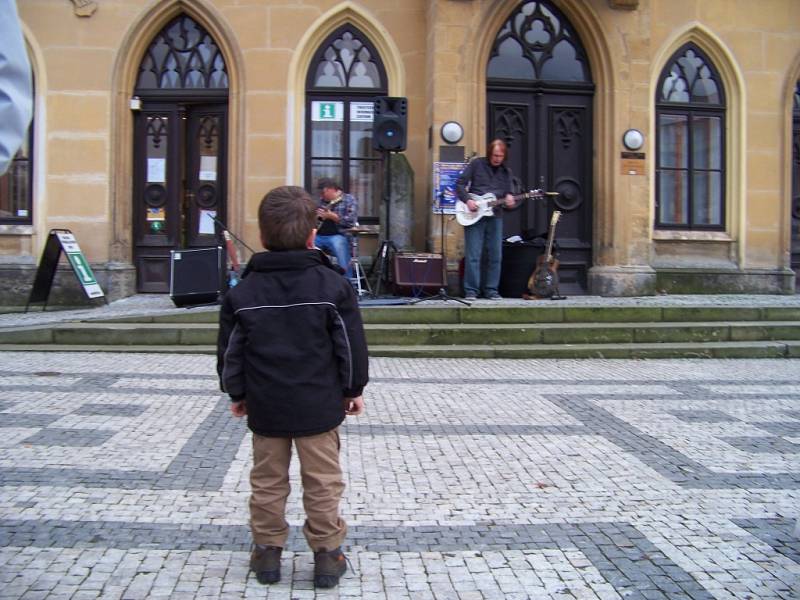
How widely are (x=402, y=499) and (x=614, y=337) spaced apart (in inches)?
235

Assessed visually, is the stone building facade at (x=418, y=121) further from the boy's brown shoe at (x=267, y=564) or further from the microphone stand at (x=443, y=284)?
the boy's brown shoe at (x=267, y=564)

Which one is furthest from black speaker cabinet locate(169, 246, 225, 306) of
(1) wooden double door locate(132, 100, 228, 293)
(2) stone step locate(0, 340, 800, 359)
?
(1) wooden double door locate(132, 100, 228, 293)

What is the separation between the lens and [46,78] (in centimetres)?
1221

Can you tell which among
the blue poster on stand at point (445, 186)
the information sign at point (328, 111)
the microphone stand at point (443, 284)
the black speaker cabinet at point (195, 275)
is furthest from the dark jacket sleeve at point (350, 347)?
the information sign at point (328, 111)

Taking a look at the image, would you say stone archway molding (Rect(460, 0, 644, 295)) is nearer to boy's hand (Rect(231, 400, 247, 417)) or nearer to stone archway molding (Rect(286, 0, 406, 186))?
stone archway molding (Rect(286, 0, 406, 186))

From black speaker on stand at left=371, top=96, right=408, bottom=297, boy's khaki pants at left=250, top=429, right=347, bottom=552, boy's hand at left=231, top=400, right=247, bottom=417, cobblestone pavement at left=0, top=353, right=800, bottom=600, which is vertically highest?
black speaker on stand at left=371, top=96, right=408, bottom=297

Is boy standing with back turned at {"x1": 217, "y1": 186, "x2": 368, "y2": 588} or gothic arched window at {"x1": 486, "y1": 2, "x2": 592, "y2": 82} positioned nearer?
boy standing with back turned at {"x1": 217, "y1": 186, "x2": 368, "y2": 588}

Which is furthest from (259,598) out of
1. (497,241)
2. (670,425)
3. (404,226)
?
(404,226)

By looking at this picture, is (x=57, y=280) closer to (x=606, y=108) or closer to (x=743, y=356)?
(x=606, y=108)

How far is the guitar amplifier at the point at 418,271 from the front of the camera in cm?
1095

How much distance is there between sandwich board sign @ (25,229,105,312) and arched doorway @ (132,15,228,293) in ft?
3.69

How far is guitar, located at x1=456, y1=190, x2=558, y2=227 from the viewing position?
35.7 ft

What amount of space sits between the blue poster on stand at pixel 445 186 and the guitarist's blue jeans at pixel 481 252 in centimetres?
76

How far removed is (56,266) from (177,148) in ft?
8.69
